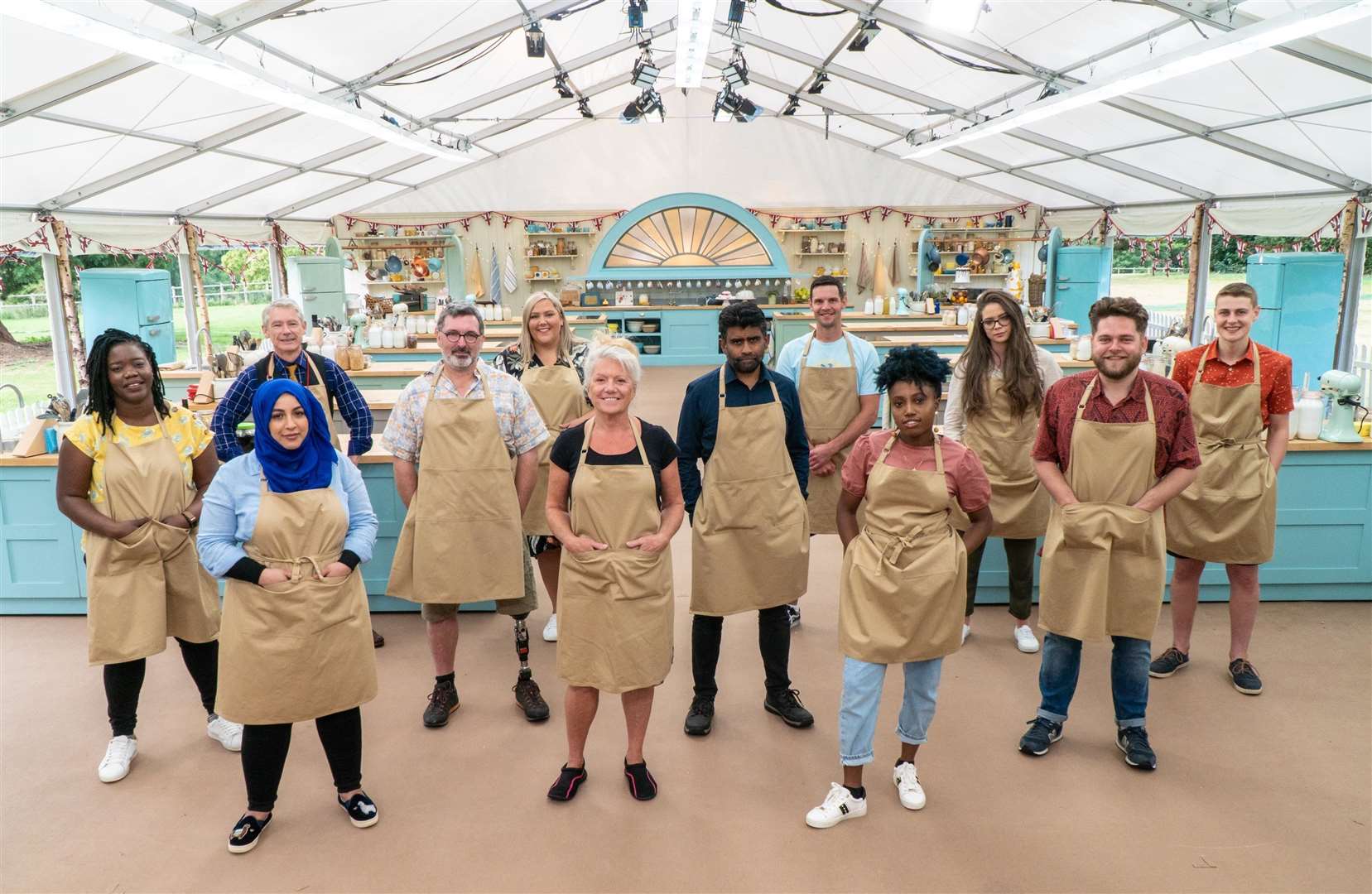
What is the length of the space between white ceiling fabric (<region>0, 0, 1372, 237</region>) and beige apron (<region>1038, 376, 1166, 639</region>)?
3152 millimetres

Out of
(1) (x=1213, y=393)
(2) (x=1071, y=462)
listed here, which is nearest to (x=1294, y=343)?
(1) (x=1213, y=393)

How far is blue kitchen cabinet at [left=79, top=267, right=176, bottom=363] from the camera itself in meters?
7.82

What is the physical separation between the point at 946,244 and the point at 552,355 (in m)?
12.7

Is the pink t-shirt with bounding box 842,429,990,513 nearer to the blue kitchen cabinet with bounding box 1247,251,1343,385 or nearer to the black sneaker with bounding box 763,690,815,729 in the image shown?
the black sneaker with bounding box 763,690,815,729

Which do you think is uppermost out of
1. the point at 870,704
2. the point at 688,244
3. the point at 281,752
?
the point at 688,244

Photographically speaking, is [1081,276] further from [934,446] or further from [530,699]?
A: [530,699]

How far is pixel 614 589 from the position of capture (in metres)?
2.61

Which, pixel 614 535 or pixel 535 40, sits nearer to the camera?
pixel 614 535

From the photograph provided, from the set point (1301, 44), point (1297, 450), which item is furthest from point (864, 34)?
point (1297, 450)

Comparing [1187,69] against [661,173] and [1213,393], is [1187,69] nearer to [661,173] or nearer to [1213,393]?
[1213,393]

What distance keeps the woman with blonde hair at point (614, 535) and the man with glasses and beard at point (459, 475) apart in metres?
0.55

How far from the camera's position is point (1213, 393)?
11.3 ft

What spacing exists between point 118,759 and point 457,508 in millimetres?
1374

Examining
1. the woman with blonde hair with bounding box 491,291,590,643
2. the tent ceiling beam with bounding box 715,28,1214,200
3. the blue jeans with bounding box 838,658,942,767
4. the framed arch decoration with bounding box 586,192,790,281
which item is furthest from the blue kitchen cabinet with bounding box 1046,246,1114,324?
the blue jeans with bounding box 838,658,942,767
